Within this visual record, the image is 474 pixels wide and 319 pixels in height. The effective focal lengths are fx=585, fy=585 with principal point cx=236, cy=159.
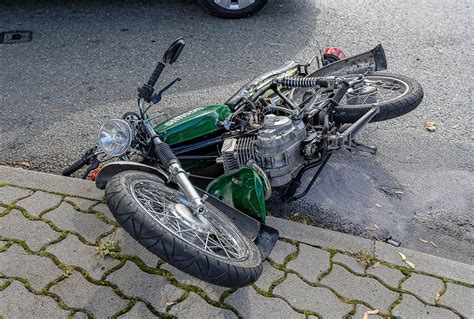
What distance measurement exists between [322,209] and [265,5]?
352 cm

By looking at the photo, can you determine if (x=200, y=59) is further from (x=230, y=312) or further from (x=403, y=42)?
(x=230, y=312)

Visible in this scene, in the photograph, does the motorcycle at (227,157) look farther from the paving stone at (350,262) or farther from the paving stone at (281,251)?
the paving stone at (350,262)

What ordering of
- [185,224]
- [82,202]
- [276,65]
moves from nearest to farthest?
[185,224] < [82,202] < [276,65]

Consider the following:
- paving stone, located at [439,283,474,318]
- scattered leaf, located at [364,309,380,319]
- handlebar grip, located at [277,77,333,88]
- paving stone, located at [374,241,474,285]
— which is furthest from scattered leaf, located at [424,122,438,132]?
scattered leaf, located at [364,309,380,319]

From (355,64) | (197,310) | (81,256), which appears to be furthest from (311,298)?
(355,64)

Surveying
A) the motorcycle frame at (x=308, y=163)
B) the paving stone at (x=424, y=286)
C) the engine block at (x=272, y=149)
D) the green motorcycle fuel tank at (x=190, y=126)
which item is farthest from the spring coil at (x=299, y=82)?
the paving stone at (x=424, y=286)

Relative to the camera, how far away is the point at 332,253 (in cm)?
345

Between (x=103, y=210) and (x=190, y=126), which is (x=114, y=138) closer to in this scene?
(x=190, y=126)

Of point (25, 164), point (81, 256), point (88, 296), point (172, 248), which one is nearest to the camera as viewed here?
point (172, 248)

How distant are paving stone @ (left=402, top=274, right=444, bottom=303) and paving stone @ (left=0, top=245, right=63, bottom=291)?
195 centimetres

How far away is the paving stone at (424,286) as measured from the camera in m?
3.19

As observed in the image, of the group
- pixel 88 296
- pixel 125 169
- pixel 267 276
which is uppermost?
pixel 125 169

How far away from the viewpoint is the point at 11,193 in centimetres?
385

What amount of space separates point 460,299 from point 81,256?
2.13m
